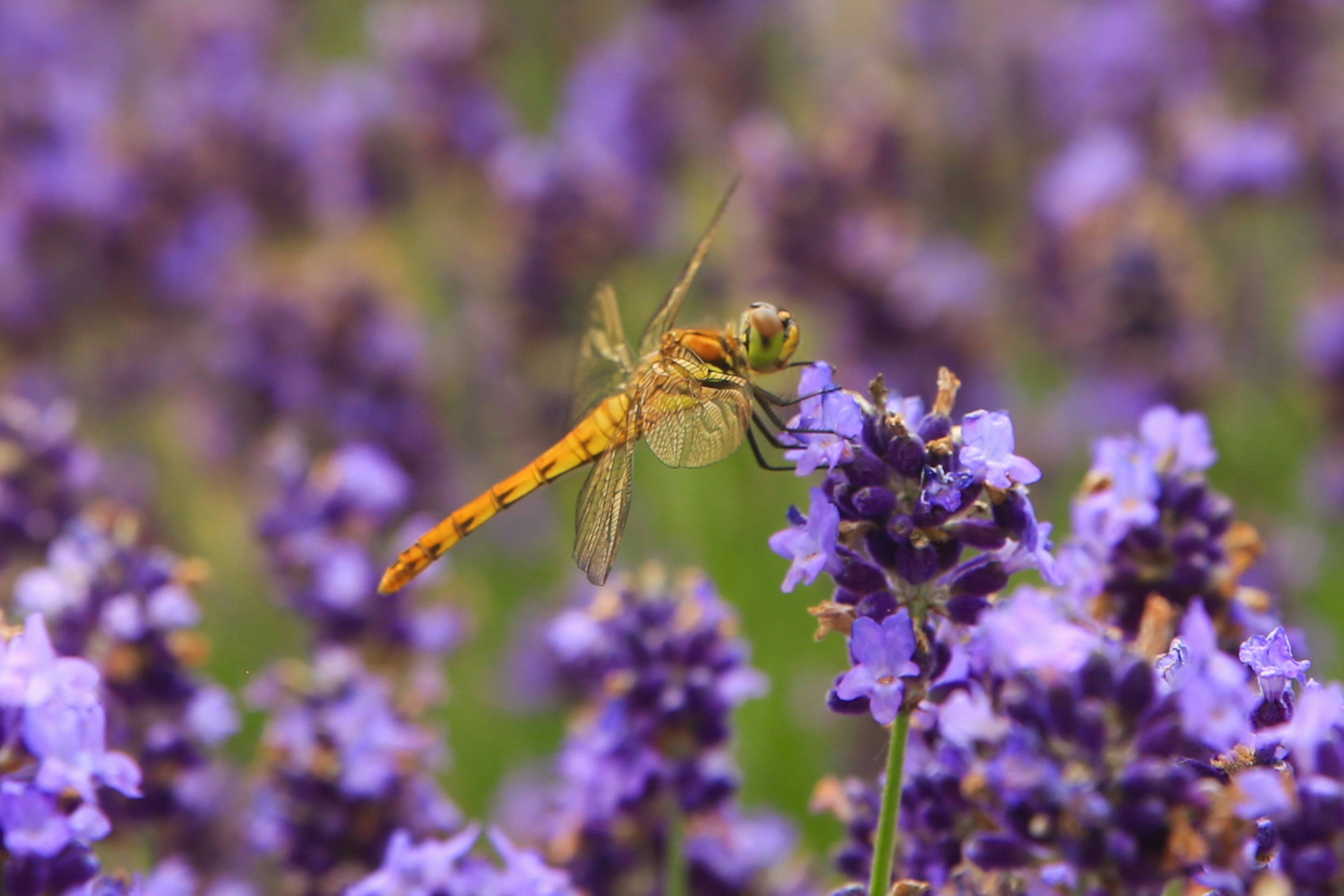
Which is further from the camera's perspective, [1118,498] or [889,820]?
[1118,498]

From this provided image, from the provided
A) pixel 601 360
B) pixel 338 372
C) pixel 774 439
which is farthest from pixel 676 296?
pixel 338 372

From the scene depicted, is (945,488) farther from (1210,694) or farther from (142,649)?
(142,649)

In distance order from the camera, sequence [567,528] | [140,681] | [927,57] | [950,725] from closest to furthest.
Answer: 1. [950,725]
2. [140,681]
3. [567,528]
4. [927,57]

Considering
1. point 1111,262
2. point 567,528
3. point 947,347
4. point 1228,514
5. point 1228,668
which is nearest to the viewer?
point 1228,668

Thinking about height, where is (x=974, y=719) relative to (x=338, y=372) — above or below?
below

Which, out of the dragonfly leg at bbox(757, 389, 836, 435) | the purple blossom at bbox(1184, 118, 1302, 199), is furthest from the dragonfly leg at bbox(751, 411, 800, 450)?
the purple blossom at bbox(1184, 118, 1302, 199)

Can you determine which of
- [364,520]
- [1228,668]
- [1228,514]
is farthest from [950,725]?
[364,520]

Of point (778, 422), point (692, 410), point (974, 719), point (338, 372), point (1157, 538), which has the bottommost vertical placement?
point (974, 719)

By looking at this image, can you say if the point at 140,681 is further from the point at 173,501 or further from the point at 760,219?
the point at 173,501
